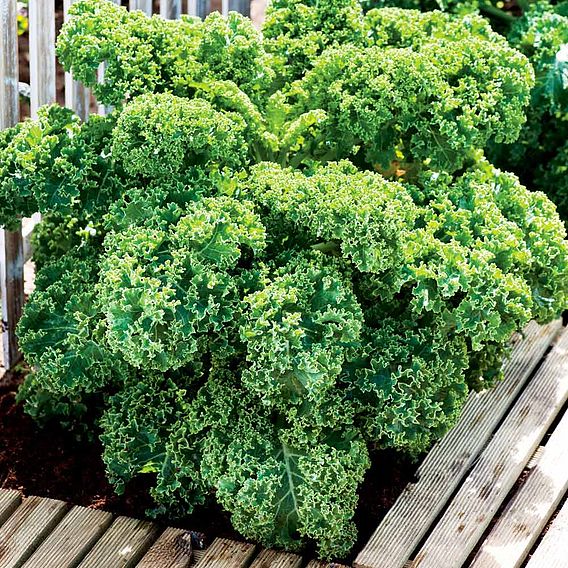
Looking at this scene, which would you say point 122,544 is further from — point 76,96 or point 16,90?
point 76,96

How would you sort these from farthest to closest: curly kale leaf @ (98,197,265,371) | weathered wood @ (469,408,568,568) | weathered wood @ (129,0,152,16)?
weathered wood @ (129,0,152,16)
weathered wood @ (469,408,568,568)
curly kale leaf @ (98,197,265,371)

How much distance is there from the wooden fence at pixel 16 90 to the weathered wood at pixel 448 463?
1716mm

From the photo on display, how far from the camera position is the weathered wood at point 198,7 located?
526 centimetres

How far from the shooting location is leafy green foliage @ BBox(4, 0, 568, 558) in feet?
12.1

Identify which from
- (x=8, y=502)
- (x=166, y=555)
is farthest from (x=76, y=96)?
(x=166, y=555)

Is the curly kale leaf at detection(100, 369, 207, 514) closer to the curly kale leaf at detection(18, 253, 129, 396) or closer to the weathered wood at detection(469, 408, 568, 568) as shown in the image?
the curly kale leaf at detection(18, 253, 129, 396)

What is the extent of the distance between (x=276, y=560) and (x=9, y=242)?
1.64m

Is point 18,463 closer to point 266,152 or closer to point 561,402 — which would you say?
point 266,152

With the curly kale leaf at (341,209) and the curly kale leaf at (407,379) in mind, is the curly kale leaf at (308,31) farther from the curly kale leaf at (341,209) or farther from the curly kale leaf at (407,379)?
the curly kale leaf at (407,379)

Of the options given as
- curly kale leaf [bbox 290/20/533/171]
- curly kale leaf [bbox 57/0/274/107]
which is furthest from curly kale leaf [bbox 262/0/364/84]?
curly kale leaf [bbox 57/0/274/107]

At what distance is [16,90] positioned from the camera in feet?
14.3

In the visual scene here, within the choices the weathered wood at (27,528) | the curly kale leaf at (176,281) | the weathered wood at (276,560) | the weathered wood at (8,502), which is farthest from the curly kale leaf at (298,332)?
the weathered wood at (8,502)

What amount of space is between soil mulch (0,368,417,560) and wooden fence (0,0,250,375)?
0.44 meters

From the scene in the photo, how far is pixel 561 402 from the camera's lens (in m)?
4.64
